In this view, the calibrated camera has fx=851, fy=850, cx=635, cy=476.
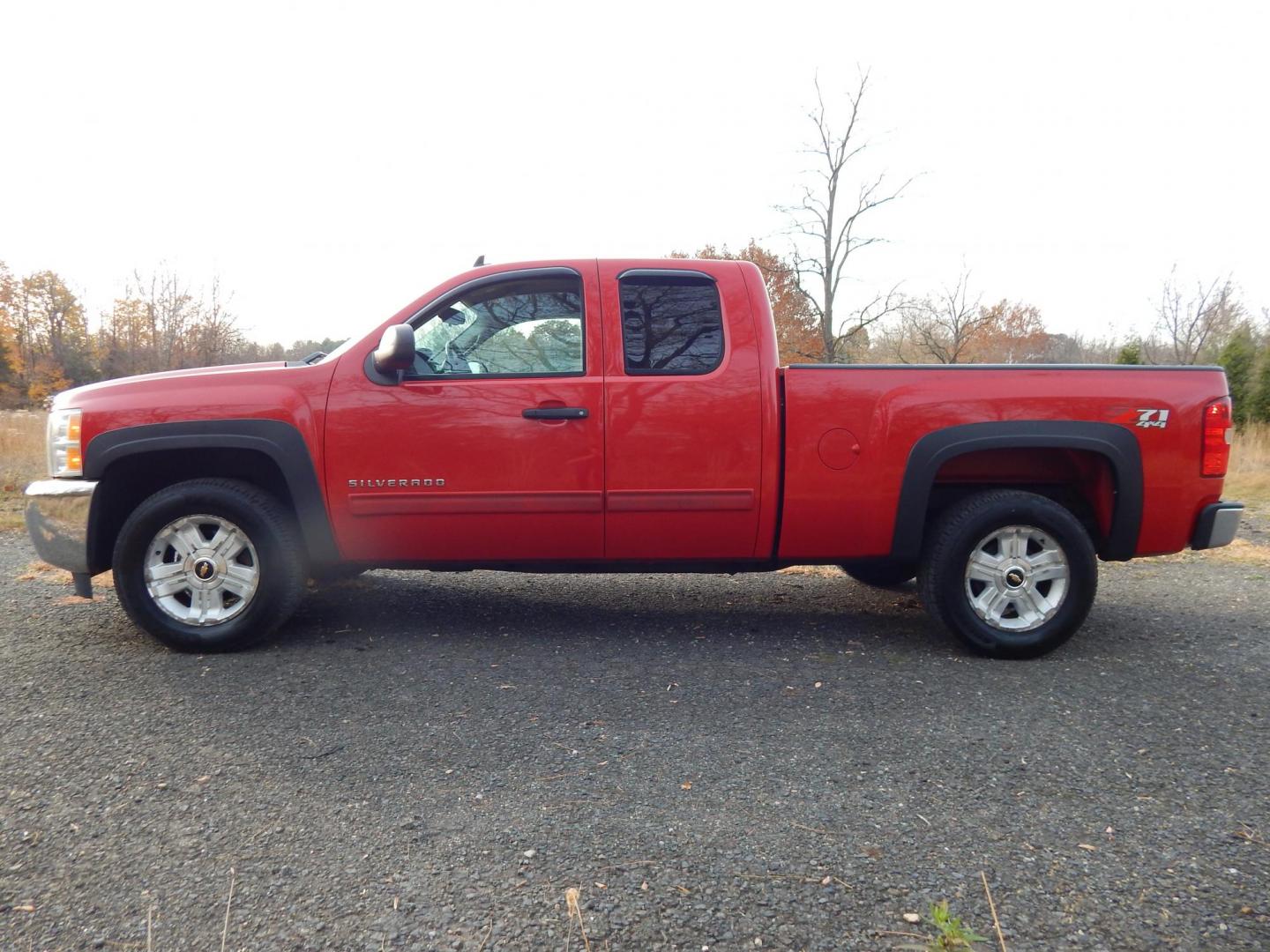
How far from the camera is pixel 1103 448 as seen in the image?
4.00 m

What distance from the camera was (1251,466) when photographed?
12688 millimetres

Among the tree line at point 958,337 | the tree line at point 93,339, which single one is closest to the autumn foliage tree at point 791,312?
the tree line at point 958,337

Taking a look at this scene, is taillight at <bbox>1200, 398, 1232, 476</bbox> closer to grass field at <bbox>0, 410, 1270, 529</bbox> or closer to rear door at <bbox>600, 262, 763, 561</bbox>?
rear door at <bbox>600, 262, 763, 561</bbox>

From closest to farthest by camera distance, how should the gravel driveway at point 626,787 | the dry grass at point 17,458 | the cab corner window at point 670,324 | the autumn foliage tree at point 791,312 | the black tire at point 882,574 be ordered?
the gravel driveway at point 626,787, the cab corner window at point 670,324, the black tire at point 882,574, the dry grass at point 17,458, the autumn foliage tree at point 791,312

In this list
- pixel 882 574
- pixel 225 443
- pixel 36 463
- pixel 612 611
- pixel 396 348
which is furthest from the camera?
pixel 36 463

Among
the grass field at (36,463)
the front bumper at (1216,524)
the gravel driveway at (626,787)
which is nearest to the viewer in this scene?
the gravel driveway at (626,787)

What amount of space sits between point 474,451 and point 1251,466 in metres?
13.2

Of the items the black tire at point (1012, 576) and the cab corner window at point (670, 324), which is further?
the cab corner window at point (670, 324)

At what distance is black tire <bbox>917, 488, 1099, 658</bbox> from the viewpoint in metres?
4.04

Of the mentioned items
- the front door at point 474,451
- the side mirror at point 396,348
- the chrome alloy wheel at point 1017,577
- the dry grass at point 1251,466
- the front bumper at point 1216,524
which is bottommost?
the dry grass at point 1251,466

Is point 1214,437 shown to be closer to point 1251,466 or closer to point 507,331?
point 507,331

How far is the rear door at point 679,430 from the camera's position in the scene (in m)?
4.06

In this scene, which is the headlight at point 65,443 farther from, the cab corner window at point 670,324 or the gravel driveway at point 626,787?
the cab corner window at point 670,324

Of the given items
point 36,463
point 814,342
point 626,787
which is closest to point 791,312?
point 814,342
